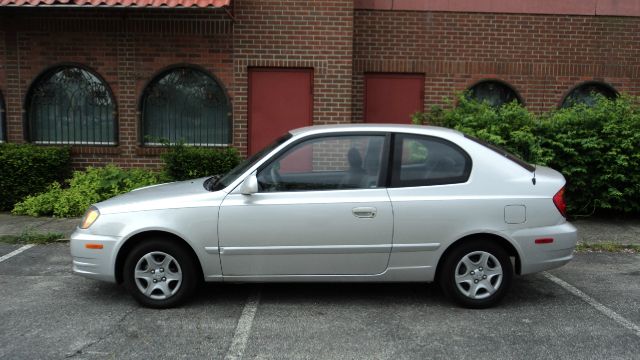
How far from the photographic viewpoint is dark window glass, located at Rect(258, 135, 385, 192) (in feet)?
16.3

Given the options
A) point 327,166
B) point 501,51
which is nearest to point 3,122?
point 327,166

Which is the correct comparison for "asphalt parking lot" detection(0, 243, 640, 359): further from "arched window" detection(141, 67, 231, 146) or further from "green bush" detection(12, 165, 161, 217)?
"arched window" detection(141, 67, 231, 146)

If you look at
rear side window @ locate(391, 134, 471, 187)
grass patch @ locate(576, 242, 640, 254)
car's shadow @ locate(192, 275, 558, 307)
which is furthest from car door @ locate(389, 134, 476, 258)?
grass patch @ locate(576, 242, 640, 254)

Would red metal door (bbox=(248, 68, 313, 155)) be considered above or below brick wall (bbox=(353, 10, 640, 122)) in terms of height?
below

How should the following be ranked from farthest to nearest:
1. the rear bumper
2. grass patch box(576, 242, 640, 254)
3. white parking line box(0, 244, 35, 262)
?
grass patch box(576, 242, 640, 254), white parking line box(0, 244, 35, 262), the rear bumper

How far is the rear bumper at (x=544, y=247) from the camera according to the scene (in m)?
4.95

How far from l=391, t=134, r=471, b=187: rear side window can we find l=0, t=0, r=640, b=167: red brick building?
191 inches

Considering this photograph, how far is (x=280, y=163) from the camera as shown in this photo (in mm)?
5012

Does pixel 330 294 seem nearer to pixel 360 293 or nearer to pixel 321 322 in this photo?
pixel 360 293

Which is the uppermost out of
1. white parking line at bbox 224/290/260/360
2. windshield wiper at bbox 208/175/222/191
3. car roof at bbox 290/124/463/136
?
car roof at bbox 290/124/463/136

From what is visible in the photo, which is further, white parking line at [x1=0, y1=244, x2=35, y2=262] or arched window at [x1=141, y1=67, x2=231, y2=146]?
arched window at [x1=141, y1=67, x2=231, y2=146]

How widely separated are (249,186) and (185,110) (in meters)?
5.69

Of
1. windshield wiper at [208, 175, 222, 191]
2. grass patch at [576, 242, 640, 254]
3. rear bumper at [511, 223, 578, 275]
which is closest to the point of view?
rear bumper at [511, 223, 578, 275]

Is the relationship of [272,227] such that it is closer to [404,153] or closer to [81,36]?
[404,153]
